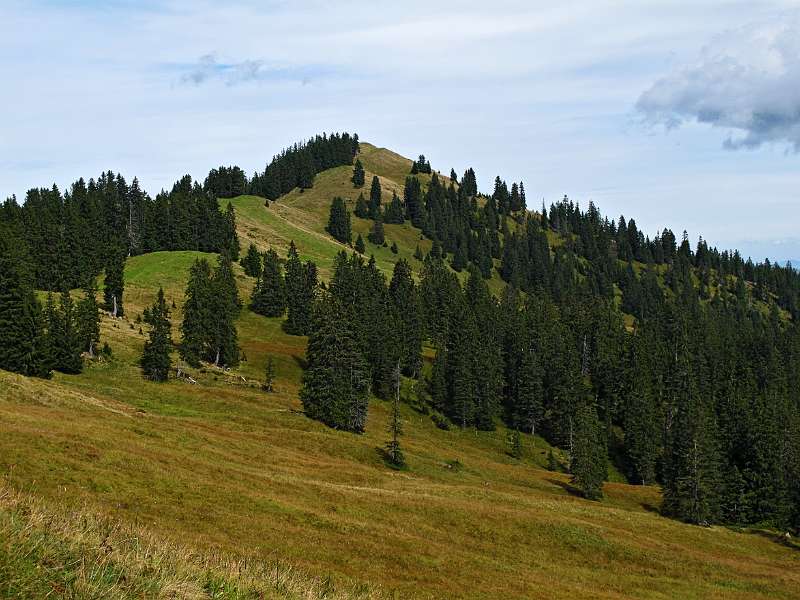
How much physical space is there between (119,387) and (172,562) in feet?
250

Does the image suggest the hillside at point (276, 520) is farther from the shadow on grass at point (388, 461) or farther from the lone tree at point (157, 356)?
the lone tree at point (157, 356)

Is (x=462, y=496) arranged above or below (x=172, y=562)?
below

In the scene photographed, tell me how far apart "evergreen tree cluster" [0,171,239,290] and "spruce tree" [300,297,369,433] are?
223 feet

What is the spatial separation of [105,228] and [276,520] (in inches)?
5772

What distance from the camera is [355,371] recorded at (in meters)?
96.4

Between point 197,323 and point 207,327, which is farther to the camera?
point 207,327

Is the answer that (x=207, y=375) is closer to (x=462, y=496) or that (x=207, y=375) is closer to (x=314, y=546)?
(x=462, y=496)

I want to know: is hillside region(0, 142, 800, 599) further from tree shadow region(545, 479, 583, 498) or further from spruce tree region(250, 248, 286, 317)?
spruce tree region(250, 248, 286, 317)

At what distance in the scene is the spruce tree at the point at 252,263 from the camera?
565 feet

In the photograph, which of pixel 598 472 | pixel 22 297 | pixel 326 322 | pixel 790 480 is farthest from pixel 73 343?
pixel 790 480

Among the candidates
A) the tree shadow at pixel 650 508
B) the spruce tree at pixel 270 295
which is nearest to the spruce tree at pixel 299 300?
the spruce tree at pixel 270 295

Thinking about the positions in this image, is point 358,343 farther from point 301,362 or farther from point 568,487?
point 568,487

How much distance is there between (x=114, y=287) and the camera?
120625mm

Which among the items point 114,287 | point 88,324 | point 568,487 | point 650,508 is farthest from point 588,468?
point 114,287
